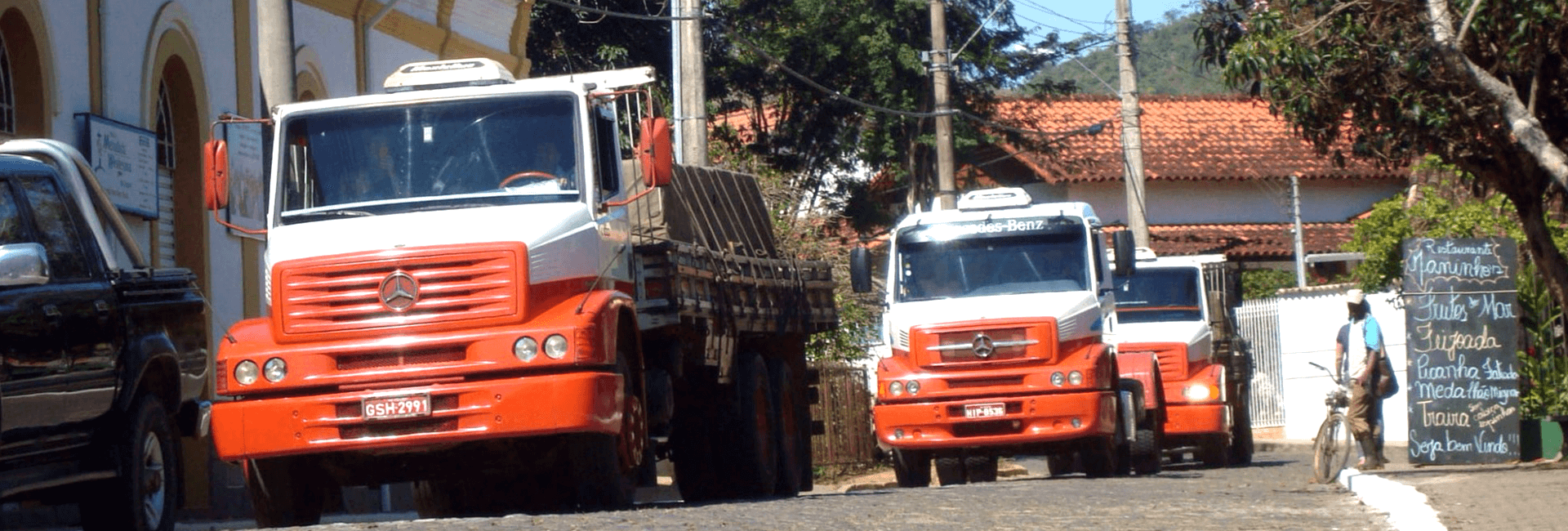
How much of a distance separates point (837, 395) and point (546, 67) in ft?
41.5

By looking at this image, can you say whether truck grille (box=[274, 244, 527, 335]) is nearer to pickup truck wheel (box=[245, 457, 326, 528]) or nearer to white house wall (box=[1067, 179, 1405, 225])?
pickup truck wheel (box=[245, 457, 326, 528])

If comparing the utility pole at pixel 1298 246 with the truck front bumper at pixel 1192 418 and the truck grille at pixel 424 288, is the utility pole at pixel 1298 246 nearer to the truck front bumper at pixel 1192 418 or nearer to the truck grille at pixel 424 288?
the truck front bumper at pixel 1192 418

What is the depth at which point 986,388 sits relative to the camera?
18.0 m

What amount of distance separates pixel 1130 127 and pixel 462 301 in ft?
62.1

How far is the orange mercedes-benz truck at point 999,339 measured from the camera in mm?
17891

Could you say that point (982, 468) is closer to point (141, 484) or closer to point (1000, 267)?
point (1000, 267)

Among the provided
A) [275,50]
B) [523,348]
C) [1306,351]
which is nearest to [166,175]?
[275,50]

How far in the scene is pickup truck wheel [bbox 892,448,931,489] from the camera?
18.9m

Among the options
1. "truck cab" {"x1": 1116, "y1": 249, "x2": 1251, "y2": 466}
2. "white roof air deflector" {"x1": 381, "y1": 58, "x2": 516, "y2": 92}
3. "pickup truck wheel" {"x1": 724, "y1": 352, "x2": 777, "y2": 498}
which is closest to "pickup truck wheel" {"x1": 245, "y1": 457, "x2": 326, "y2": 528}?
"white roof air deflector" {"x1": 381, "y1": 58, "x2": 516, "y2": 92}

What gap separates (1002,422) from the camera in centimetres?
1798

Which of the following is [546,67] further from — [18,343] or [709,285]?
[18,343]

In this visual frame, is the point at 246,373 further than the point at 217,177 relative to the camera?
No

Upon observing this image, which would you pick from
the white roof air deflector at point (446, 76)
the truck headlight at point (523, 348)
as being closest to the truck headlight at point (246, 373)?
the truck headlight at point (523, 348)

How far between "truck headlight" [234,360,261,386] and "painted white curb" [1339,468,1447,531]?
5.91 m
